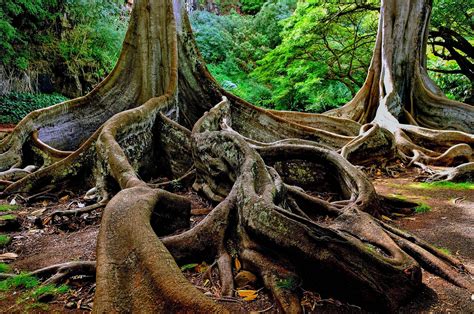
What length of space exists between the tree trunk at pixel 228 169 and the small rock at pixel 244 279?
0.05 meters

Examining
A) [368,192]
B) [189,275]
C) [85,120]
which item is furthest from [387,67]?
[189,275]

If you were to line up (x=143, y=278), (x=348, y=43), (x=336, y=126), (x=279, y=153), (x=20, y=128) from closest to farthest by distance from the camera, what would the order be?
(x=143, y=278), (x=279, y=153), (x=20, y=128), (x=336, y=126), (x=348, y=43)

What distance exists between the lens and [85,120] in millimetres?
5621

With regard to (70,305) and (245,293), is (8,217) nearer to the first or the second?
(70,305)

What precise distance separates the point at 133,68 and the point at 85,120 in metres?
1.19

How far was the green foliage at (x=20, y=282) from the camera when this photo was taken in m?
2.18

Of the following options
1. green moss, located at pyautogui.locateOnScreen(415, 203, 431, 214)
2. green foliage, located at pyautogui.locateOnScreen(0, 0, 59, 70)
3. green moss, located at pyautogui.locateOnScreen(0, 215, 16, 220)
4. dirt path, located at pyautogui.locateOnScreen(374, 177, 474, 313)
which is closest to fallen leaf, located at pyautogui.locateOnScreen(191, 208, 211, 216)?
green moss, located at pyautogui.locateOnScreen(0, 215, 16, 220)

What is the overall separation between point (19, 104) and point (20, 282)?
455 inches

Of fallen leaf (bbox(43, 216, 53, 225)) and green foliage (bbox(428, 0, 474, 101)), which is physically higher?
green foliage (bbox(428, 0, 474, 101))

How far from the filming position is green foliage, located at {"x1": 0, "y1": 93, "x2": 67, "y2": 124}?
440 inches

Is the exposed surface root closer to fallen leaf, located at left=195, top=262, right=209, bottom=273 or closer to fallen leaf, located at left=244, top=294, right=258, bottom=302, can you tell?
fallen leaf, located at left=195, top=262, right=209, bottom=273

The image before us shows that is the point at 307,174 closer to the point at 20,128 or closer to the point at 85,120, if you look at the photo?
the point at 85,120

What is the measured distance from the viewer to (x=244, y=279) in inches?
85.7

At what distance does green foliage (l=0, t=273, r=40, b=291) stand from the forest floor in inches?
1.6
